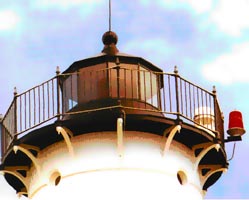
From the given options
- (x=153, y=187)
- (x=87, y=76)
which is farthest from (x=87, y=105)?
(x=153, y=187)

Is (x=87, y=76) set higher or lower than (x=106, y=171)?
higher

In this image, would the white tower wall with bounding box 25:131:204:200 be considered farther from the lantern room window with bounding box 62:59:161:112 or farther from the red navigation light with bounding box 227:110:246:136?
the red navigation light with bounding box 227:110:246:136

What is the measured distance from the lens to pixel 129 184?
23.5 metres

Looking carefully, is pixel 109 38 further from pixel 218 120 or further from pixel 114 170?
pixel 114 170

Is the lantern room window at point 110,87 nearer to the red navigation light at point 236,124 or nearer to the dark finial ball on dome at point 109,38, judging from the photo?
the dark finial ball on dome at point 109,38

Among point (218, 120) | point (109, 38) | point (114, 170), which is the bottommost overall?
point (114, 170)

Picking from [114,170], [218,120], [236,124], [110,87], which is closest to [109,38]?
[110,87]

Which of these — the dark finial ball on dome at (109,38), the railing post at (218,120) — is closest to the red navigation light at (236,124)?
the railing post at (218,120)

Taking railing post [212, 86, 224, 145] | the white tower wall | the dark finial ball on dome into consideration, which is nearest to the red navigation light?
railing post [212, 86, 224, 145]

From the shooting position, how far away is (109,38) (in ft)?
82.8

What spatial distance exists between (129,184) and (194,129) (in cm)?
195

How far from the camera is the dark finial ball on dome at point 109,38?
82.8ft

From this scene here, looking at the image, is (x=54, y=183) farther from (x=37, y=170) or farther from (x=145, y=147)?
(x=145, y=147)

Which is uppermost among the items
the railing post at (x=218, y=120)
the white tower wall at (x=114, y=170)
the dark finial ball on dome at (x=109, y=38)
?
the dark finial ball on dome at (x=109, y=38)
